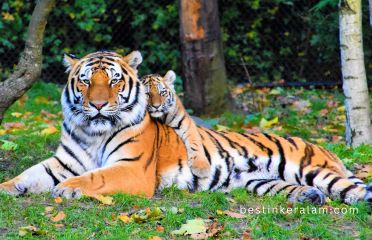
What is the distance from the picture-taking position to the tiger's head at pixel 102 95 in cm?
594

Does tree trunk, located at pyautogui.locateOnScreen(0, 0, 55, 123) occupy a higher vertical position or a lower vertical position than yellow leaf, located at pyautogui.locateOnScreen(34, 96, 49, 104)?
higher

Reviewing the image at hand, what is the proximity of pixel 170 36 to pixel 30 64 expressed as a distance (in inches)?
259

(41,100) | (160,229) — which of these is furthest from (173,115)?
(41,100)

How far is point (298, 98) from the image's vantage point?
38.2 ft

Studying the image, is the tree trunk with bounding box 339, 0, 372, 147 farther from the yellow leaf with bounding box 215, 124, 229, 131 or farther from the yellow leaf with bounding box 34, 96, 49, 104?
the yellow leaf with bounding box 34, 96, 49, 104

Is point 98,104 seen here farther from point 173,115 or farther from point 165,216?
point 165,216

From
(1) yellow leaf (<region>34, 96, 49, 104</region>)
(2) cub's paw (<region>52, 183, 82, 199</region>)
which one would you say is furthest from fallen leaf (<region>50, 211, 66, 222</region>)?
(1) yellow leaf (<region>34, 96, 49, 104</region>)

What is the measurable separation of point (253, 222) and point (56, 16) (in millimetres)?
8011

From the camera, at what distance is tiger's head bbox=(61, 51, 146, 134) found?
19.5ft

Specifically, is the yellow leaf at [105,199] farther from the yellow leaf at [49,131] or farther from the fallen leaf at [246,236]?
the yellow leaf at [49,131]

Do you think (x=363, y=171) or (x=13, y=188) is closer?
(x=13, y=188)

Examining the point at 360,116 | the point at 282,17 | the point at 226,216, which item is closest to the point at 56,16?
the point at 282,17

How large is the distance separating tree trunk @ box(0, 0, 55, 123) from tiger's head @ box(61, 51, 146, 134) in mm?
301

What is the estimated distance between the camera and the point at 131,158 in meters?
5.95
